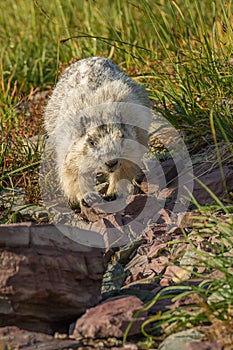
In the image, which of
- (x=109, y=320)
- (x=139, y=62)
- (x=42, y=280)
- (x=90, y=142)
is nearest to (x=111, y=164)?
(x=90, y=142)

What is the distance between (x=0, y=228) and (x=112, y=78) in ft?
8.02

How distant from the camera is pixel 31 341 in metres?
3.55

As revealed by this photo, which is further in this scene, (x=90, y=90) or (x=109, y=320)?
(x=90, y=90)

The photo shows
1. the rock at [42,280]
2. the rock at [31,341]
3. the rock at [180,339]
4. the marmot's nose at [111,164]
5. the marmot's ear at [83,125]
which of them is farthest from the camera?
the marmot's ear at [83,125]

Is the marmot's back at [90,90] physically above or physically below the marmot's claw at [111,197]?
above

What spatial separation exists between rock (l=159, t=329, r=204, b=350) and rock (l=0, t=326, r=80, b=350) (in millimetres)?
457

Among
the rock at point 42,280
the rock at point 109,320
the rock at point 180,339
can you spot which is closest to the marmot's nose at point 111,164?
the rock at point 42,280

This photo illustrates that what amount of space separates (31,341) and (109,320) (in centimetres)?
41

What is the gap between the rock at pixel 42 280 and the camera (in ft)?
12.2

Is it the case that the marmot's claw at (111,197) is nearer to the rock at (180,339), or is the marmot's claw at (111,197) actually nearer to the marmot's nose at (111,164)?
the marmot's nose at (111,164)

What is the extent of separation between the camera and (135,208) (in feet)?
17.3

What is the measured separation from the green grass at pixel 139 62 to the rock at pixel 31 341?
0.55 m

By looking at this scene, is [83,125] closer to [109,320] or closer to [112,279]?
[112,279]

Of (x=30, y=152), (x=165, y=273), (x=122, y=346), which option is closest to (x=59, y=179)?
(x=30, y=152)
